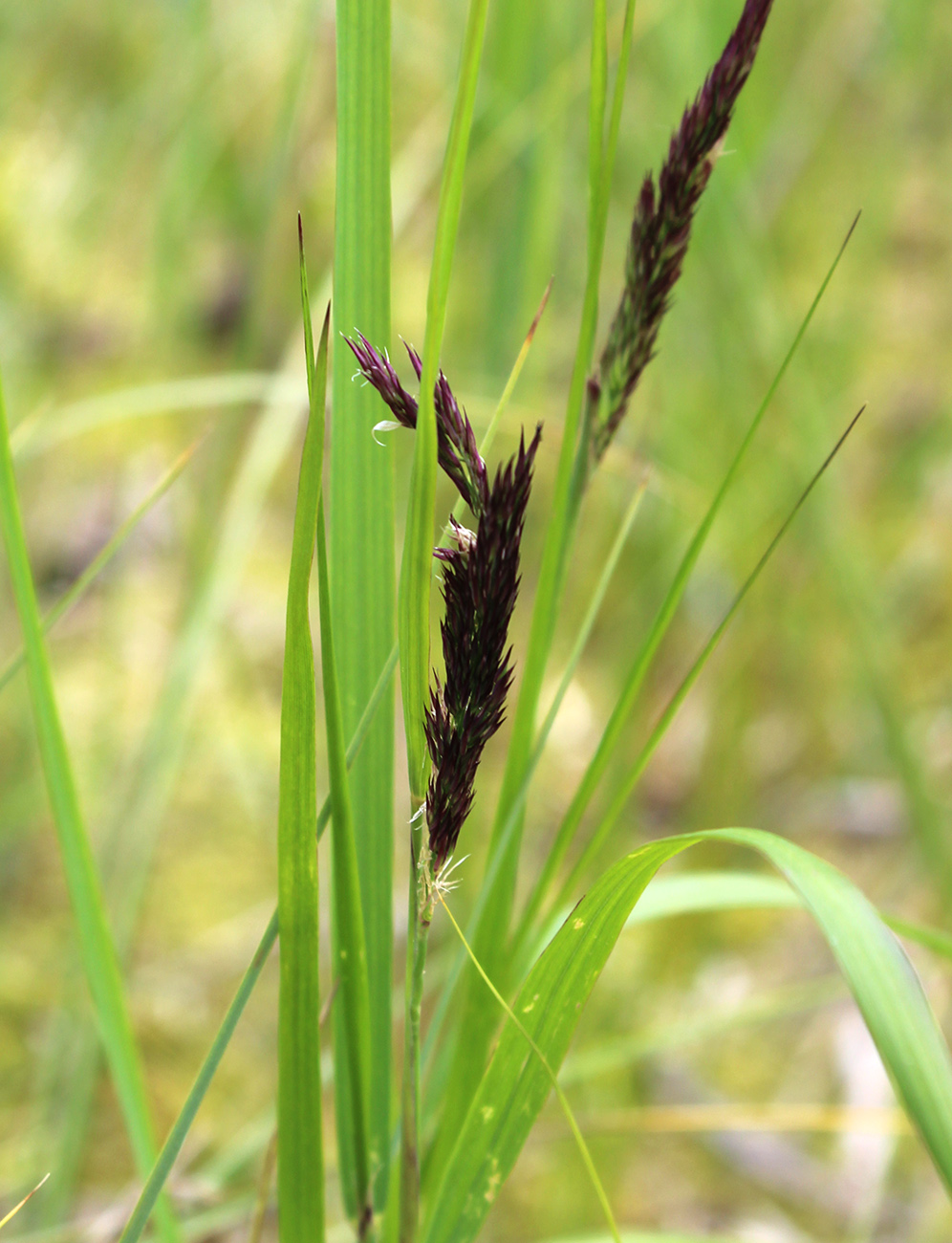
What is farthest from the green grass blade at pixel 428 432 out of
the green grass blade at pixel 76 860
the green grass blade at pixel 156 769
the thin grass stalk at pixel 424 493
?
the green grass blade at pixel 156 769

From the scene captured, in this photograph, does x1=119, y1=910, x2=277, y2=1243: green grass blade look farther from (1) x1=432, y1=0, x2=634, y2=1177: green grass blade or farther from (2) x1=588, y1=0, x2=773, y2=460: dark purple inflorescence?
(2) x1=588, y1=0, x2=773, y2=460: dark purple inflorescence

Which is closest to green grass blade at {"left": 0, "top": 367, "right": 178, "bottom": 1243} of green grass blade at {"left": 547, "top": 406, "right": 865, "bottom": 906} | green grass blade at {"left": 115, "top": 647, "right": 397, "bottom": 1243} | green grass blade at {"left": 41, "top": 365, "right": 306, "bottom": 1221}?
green grass blade at {"left": 115, "top": 647, "right": 397, "bottom": 1243}

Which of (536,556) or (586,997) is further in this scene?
(536,556)

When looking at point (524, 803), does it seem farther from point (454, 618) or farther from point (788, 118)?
point (788, 118)

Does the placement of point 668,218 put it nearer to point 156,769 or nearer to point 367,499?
point 367,499

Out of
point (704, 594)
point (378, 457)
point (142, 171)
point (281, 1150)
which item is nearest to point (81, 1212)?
point (281, 1150)

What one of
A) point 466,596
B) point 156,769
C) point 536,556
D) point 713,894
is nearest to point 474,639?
point 466,596
